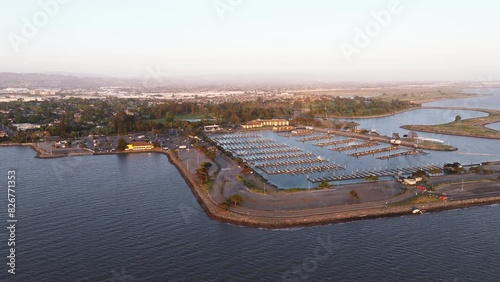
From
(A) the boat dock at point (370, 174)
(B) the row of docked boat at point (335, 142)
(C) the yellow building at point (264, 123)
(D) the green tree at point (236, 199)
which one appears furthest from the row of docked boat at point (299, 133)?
Answer: (D) the green tree at point (236, 199)

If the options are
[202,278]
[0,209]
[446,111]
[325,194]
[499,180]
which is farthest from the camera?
[446,111]

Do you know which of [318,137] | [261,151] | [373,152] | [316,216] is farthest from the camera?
[318,137]

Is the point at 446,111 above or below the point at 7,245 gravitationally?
above

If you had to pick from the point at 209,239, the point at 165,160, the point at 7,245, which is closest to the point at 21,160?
the point at 165,160

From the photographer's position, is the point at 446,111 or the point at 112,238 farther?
the point at 446,111

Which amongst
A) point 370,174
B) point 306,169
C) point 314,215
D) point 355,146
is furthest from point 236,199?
point 355,146

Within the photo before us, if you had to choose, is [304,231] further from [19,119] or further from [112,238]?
[19,119]

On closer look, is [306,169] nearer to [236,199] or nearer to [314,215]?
[236,199]

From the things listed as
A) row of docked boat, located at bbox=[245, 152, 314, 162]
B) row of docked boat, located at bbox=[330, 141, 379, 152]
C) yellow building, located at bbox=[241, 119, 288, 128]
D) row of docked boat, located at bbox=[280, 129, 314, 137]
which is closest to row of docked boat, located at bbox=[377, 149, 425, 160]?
row of docked boat, located at bbox=[330, 141, 379, 152]

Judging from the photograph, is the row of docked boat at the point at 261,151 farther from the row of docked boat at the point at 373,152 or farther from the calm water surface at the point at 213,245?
the calm water surface at the point at 213,245
